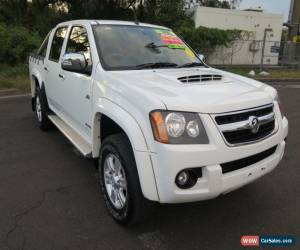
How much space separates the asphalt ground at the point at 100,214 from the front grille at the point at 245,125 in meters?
0.89

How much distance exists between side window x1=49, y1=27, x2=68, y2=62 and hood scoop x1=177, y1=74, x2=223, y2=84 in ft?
7.87

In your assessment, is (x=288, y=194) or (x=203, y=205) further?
(x=288, y=194)

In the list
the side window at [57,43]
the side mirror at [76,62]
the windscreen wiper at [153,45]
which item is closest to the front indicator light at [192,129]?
the side mirror at [76,62]

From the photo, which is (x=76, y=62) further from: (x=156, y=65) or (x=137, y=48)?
(x=156, y=65)

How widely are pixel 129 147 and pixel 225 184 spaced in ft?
2.84

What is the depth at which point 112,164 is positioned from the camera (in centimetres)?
351

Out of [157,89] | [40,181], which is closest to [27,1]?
[40,181]

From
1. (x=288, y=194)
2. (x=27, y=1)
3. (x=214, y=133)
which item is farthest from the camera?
(x=27, y=1)

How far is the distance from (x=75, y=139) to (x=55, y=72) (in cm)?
124

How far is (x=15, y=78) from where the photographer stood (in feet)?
38.7

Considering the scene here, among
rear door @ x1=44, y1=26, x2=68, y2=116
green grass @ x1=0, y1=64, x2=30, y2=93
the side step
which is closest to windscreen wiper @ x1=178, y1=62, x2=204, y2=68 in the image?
the side step

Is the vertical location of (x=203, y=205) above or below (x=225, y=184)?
below

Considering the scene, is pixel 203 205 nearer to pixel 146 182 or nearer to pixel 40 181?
pixel 146 182

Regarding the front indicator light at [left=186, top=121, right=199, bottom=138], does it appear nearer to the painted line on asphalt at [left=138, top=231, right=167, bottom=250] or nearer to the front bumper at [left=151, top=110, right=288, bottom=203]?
the front bumper at [left=151, top=110, right=288, bottom=203]
